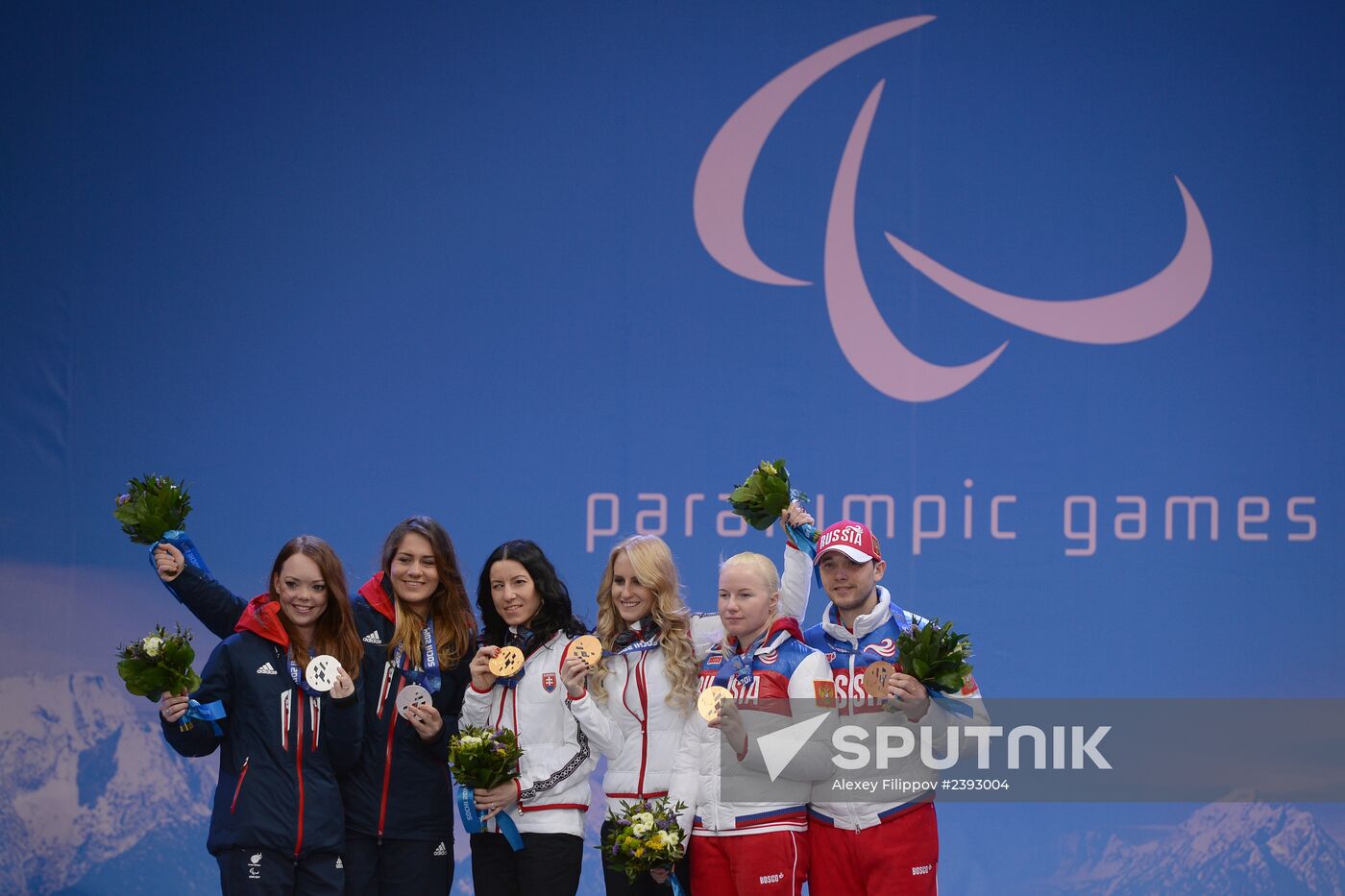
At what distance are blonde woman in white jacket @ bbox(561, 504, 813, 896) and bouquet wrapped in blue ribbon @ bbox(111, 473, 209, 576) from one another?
133cm

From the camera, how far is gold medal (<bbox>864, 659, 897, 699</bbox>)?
3.92 meters

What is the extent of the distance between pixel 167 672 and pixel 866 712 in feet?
6.69

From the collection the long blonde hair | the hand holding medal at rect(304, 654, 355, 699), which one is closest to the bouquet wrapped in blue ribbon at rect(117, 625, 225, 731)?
the hand holding medal at rect(304, 654, 355, 699)

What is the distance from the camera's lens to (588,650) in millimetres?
4020

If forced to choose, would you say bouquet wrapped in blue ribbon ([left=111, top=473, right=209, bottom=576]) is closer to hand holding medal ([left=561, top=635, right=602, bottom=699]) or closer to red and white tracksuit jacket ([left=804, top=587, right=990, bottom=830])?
hand holding medal ([left=561, top=635, right=602, bottom=699])

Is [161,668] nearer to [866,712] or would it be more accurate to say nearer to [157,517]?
[157,517]

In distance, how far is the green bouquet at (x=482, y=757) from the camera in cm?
390

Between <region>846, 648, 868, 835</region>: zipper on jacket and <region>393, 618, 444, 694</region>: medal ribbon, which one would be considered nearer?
<region>846, 648, 868, 835</region>: zipper on jacket

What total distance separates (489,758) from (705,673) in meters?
0.70

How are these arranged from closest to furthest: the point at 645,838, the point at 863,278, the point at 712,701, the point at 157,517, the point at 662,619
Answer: the point at 645,838 < the point at 712,701 < the point at 662,619 < the point at 157,517 < the point at 863,278

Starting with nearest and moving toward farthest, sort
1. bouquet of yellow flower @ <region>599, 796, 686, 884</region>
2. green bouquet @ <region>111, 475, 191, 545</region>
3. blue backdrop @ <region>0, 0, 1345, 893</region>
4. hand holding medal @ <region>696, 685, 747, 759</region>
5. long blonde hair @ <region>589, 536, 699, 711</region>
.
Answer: bouquet of yellow flower @ <region>599, 796, 686, 884</region> → hand holding medal @ <region>696, 685, 747, 759</region> → long blonde hair @ <region>589, 536, 699, 711</region> → green bouquet @ <region>111, 475, 191, 545</region> → blue backdrop @ <region>0, 0, 1345, 893</region>

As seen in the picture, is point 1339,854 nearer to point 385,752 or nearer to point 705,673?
point 705,673

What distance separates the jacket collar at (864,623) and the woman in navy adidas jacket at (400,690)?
1.16 m

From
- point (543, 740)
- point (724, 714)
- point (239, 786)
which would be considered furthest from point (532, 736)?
point (239, 786)
